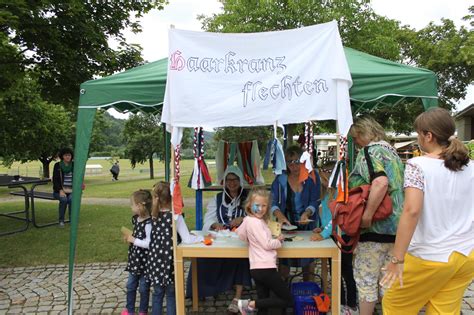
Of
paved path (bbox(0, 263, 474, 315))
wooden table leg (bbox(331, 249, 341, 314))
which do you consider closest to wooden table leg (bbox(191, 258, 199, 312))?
paved path (bbox(0, 263, 474, 315))

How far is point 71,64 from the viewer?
7.27 meters

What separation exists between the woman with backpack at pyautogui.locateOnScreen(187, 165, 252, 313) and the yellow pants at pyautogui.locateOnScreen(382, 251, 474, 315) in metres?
1.97

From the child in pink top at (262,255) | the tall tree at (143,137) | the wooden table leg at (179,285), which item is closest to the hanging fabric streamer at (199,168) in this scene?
the child in pink top at (262,255)

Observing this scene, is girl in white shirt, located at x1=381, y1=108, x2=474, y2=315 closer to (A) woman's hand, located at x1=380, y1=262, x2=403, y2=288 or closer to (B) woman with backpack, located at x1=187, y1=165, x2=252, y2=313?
(A) woman's hand, located at x1=380, y1=262, x2=403, y2=288

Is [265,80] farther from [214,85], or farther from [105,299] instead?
[105,299]

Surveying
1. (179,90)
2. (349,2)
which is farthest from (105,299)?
(349,2)

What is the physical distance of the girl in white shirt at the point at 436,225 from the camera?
6.63 ft

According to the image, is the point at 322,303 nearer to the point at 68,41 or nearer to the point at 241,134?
the point at 68,41

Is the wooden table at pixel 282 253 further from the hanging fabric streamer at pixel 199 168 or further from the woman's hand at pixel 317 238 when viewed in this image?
the hanging fabric streamer at pixel 199 168

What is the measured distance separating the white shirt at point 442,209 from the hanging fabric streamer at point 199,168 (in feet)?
7.52

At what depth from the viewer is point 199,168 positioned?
421 centimetres

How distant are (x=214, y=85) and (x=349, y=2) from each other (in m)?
15.9

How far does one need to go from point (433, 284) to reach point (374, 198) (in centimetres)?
66

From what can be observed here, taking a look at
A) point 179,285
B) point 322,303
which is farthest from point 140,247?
point 322,303
